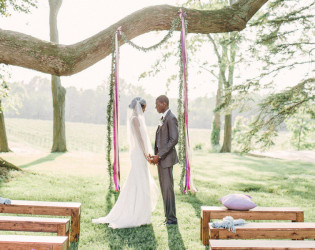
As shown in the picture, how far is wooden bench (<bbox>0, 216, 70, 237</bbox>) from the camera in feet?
12.6

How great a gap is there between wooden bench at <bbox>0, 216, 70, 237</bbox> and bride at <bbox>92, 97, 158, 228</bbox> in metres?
1.72

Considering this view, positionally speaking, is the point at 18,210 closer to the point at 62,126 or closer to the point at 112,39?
the point at 112,39

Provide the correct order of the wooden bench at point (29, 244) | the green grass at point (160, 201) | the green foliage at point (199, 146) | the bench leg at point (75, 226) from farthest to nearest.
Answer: the green foliage at point (199, 146), the green grass at point (160, 201), the bench leg at point (75, 226), the wooden bench at point (29, 244)

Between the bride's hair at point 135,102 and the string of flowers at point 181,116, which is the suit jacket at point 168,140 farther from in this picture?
the string of flowers at point 181,116

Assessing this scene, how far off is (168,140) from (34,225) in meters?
2.66

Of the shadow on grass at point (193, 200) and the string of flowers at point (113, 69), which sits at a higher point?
the string of flowers at point (113, 69)

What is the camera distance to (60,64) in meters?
6.69

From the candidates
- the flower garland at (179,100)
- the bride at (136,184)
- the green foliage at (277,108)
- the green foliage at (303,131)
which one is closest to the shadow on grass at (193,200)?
the flower garland at (179,100)

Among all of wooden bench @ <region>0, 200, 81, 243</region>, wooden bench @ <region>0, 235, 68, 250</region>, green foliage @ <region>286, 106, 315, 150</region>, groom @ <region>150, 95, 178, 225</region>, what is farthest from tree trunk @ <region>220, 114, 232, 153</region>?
wooden bench @ <region>0, 235, 68, 250</region>

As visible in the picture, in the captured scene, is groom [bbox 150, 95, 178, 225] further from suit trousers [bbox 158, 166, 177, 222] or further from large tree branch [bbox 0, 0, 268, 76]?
large tree branch [bbox 0, 0, 268, 76]

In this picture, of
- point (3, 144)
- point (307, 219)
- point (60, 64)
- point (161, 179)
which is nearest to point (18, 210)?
point (161, 179)

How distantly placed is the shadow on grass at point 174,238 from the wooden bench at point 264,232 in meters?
1.09

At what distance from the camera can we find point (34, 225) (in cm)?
387

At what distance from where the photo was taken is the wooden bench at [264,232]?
3.80m
